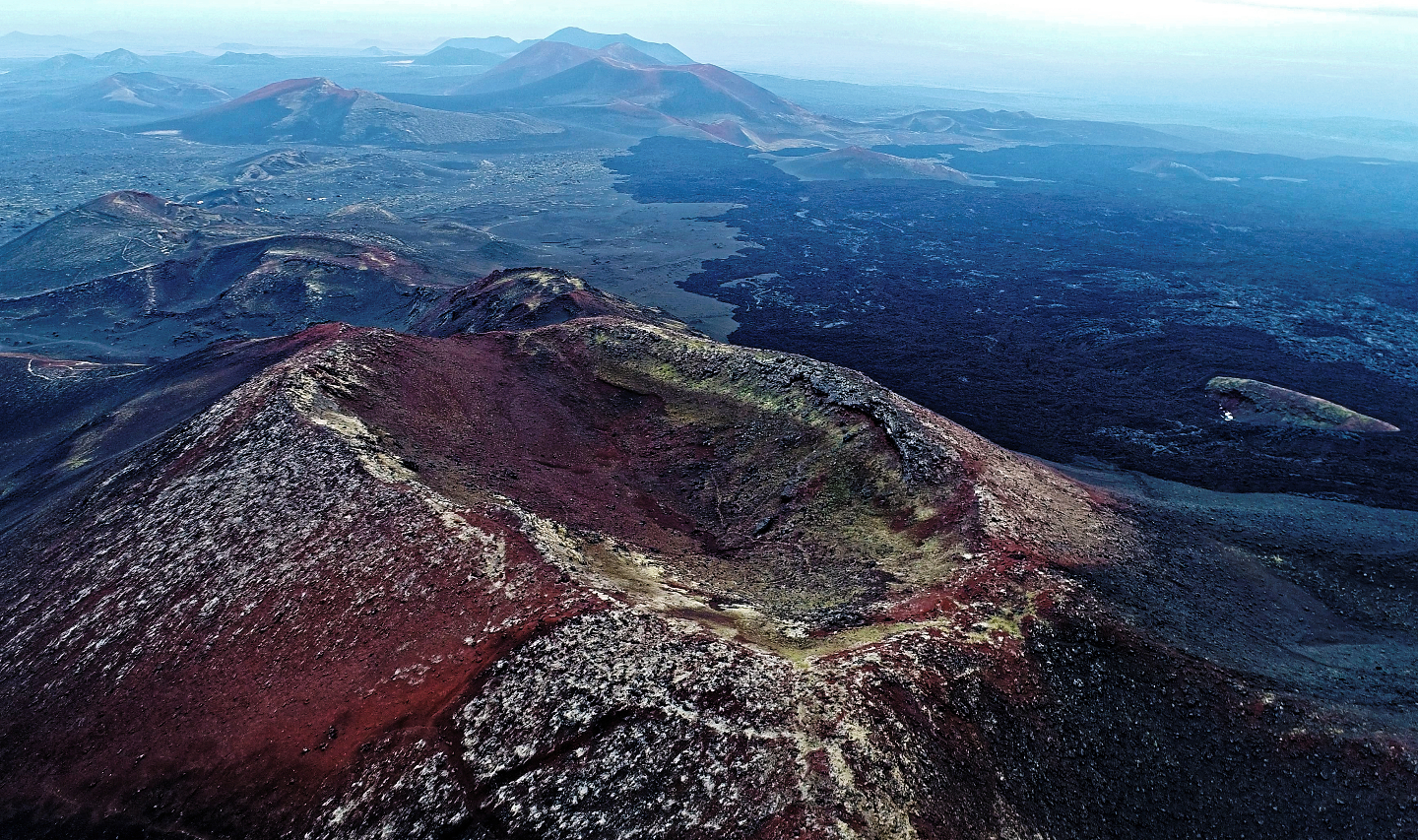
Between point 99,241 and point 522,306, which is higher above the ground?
point 522,306

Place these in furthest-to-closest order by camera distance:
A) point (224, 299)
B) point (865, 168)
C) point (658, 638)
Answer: point (865, 168)
point (224, 299)
point (658, 638)

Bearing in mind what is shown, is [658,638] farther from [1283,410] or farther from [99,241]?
[99,241]

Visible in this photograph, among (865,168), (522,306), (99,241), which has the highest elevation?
(865,168)

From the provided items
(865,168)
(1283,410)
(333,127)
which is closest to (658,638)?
(1283,410)

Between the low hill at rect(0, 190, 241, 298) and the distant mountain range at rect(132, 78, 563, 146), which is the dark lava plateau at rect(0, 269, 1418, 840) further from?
the distant mountain range at rect(132, 78, 563, 146)

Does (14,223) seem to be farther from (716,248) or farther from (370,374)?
(370,374)

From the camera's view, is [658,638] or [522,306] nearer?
[658,638]

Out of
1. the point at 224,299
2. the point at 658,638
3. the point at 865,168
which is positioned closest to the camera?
the point at 658,638

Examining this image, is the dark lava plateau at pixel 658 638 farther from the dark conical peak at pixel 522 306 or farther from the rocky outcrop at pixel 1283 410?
the dark conical peak at pixel 522 306
